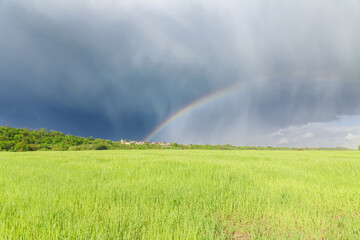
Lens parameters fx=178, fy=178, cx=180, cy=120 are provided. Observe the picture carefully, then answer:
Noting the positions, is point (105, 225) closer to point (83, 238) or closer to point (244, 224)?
point (83, 238)

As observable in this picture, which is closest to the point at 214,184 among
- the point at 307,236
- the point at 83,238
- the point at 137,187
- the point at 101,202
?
the point at 137,187

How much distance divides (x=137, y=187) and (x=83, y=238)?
2103mm

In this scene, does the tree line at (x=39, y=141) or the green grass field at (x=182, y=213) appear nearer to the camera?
the green grass field at (x=182, y=213)

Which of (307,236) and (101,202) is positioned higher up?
(101,202)

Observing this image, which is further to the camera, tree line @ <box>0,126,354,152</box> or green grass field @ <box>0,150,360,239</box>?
tree line @ <box>0,126,354,152</box>

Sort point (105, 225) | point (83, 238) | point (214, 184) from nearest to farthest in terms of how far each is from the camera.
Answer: point (83, 238) → point (105, 225) → point (214, 184)

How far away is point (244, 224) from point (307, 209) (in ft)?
4.59

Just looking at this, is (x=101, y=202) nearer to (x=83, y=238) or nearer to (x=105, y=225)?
(x=105, y=225)

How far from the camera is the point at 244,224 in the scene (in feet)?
9.51

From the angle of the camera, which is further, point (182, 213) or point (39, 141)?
point (39, 141)

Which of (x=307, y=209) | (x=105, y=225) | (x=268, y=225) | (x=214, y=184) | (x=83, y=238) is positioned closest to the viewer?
(x=83, y=238)

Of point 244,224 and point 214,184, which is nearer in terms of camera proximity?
point 244,224

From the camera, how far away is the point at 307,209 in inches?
131

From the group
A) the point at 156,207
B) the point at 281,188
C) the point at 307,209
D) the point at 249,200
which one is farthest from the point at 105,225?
the point at 281,188
